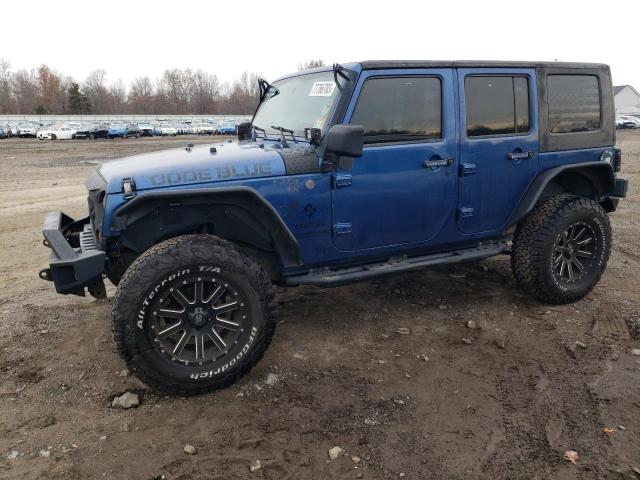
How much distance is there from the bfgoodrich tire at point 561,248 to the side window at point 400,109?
131cm

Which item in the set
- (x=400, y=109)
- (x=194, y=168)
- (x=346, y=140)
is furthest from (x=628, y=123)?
(x=194, y=168)

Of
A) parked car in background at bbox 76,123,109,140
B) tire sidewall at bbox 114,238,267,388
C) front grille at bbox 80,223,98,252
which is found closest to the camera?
tire sidewall at bbox 114,238,267,388

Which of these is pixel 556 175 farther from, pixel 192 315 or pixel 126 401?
pixel 126 401

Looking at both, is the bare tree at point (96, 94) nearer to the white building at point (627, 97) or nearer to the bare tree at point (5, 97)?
the bare tree at point (5, 97)

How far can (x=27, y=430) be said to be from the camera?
2820 mm

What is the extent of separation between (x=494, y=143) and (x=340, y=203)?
1.48 m

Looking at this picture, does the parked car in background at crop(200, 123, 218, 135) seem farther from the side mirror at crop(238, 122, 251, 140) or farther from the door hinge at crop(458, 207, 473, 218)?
the door hinge at crop(458, 207, 473, 218)

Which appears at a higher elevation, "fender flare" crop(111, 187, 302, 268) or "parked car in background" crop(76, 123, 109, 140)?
"parked car in background" crop(76, 123, 109, 140)

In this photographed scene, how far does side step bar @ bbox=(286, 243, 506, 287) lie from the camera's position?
3.57 meters

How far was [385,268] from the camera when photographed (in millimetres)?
3828

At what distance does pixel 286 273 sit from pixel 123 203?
1226 mm

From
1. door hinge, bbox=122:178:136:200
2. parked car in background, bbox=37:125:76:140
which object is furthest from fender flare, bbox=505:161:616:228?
parked car in background, bbox=37:125:76:140

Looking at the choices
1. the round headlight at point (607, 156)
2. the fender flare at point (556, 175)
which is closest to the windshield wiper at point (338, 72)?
the fender flare at point (556, 175)

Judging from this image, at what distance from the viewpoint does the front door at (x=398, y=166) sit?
359cm
